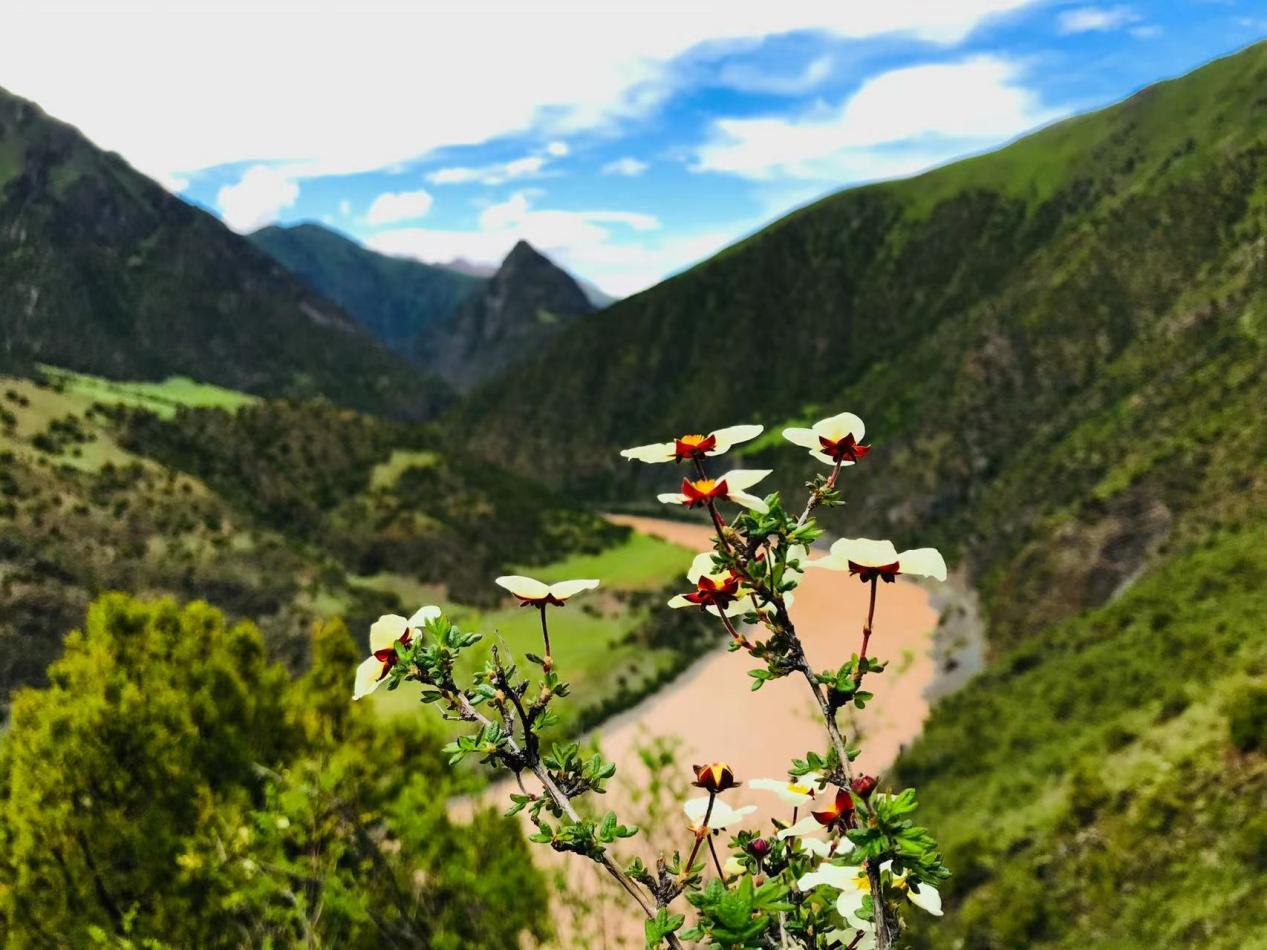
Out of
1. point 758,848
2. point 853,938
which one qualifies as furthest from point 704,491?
point 853,938

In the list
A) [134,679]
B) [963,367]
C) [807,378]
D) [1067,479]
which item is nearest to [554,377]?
[807,378]

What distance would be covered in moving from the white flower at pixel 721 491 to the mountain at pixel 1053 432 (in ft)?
44.1

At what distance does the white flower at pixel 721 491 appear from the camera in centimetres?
290

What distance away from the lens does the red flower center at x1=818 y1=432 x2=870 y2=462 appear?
3330mm

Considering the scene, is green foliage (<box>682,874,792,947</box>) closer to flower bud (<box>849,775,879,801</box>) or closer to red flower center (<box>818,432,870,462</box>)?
flower bud (<box>849,775,879,801</box>)

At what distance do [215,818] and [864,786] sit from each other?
13.5 m

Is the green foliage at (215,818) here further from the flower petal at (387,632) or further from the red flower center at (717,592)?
the red flower center at (717,592)

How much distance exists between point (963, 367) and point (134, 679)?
3655 inches

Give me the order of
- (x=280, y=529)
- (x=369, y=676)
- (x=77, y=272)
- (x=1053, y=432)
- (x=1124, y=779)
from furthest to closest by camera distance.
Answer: (x=77, y=272) → (x=1053, y=432) → (x=280, y=529) → (x=1124, y=779) → (x=369, y=676)

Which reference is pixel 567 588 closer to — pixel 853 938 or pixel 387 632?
pixel 387 632

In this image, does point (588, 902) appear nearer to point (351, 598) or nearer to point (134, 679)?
point (134, 679)

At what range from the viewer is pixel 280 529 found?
225ft

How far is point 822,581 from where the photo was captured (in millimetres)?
82688

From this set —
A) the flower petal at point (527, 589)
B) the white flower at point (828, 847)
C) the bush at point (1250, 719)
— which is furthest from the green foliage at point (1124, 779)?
the flower petal at point (527, 589)
